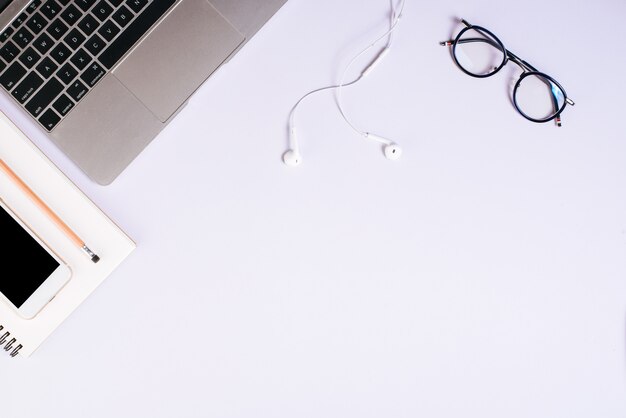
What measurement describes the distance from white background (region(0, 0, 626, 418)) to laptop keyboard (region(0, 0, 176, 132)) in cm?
13

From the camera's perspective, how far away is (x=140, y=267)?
2.68 feet

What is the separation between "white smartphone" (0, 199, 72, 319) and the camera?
2.48 ft

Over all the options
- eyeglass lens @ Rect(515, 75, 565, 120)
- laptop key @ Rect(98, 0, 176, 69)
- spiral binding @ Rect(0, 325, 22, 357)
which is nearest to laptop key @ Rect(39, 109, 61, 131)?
laptop key @ Rect(98, 0, 176, 69)

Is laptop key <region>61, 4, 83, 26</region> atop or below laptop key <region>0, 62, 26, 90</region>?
atop

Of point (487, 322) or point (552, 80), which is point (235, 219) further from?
point (552, 80)

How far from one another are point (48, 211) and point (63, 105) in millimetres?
156

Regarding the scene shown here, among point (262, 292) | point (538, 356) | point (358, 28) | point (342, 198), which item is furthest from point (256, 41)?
point (538, 356)

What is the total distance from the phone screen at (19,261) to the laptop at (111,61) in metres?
0.13

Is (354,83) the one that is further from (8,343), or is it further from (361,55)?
(8,343)

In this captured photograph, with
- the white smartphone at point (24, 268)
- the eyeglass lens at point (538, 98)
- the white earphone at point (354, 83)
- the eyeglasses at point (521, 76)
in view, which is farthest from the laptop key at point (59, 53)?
the eyeglass lens at point (538, 98)

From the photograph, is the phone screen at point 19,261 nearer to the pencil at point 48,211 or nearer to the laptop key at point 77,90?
the pencil at point 48,211

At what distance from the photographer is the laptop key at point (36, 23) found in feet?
2.43

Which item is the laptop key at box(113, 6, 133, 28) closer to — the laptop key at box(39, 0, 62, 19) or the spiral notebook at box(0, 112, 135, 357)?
the laptop key at box(39, 0, 62, 19)

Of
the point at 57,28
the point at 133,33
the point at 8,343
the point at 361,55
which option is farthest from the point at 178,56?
the point at 8,343
